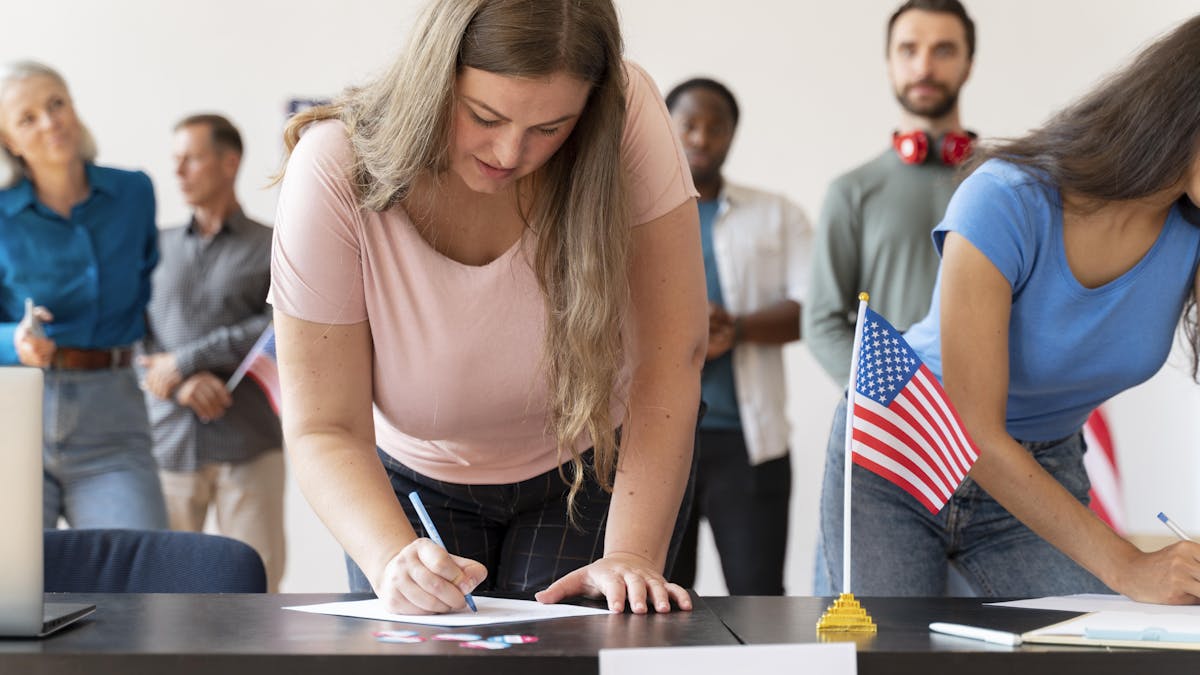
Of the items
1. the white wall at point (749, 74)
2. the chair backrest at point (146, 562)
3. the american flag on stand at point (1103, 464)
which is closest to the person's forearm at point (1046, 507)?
the chair backrest at point (146, 562)

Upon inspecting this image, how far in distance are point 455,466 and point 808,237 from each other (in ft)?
7.42

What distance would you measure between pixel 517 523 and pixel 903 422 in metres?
0.54

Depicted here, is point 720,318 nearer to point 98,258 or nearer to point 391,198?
point 98,258

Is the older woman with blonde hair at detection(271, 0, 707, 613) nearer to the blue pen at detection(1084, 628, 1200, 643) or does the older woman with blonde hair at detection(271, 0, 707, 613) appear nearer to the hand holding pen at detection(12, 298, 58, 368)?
the blue pen at detection(1084, 628, 1200, 643)

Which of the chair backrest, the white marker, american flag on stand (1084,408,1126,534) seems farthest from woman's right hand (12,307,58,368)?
american flag on stand (1084,408,1126,534)

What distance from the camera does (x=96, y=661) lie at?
1133 millimetres

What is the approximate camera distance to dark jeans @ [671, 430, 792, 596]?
348 cm

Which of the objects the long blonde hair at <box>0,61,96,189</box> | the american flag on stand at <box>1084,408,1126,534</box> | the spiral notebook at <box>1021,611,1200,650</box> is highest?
the long blonde hair at <box>0,61,96,189</box>

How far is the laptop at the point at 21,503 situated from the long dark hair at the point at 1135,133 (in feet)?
3.93

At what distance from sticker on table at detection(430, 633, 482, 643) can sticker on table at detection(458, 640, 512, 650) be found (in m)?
0.01

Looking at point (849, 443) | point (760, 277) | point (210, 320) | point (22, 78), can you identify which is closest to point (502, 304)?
point (849, 443)

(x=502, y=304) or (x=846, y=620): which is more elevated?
(x=502, y=304)

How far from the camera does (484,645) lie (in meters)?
1.18

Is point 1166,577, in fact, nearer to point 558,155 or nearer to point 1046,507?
point 1046,507
